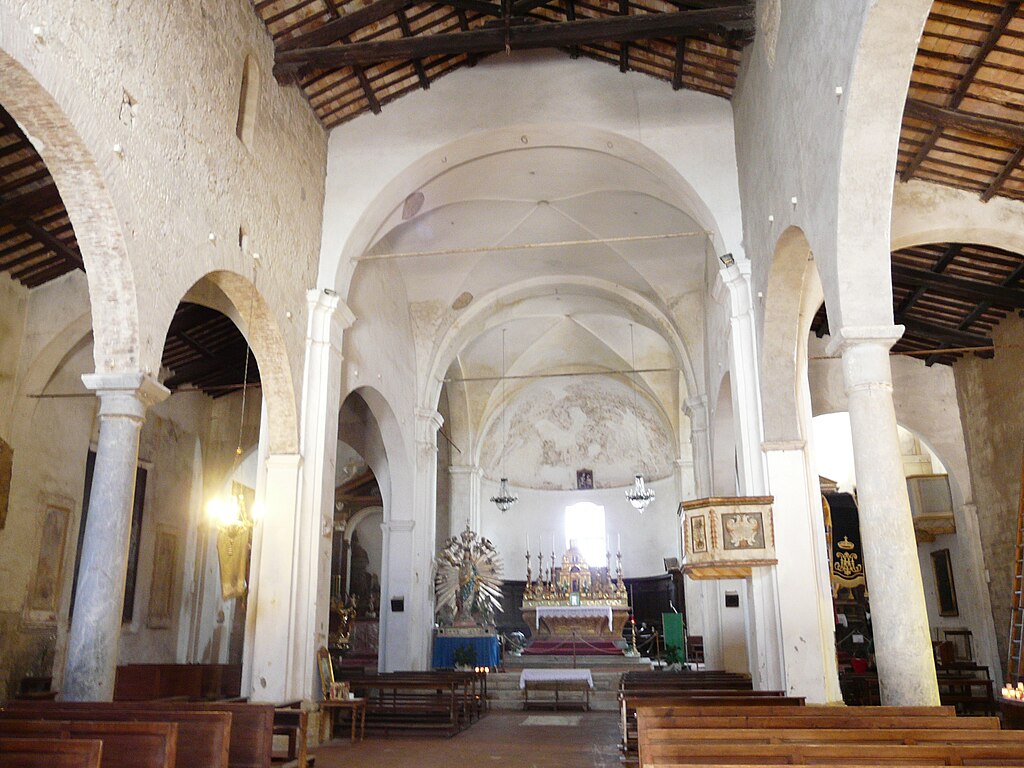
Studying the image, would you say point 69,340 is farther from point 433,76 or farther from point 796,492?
point 796,492

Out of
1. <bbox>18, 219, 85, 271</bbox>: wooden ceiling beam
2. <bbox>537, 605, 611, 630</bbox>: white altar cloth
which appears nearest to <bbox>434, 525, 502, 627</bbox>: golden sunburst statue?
<bbox>537, 605, 611, 630</bbox>: white altar cloth

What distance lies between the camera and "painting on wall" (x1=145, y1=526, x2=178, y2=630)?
46.5 ft

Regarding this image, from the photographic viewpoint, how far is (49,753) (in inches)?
159

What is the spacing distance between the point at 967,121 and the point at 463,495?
15490 millimetres

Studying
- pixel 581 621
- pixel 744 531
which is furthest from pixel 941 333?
pixel 581 621

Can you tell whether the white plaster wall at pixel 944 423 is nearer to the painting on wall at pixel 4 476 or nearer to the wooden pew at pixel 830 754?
the wooden pew at pixel 830 754

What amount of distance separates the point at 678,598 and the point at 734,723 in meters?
17.0

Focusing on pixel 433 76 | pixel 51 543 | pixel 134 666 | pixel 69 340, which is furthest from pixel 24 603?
pixel 433 76

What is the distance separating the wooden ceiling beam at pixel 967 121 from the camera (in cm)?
779

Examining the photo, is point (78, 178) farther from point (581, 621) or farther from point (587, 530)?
point (587, 530)

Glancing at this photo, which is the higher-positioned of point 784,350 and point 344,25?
point 344,25

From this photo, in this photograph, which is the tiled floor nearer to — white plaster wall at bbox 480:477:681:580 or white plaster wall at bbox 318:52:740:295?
white plaster wall at bbox 318:52:740:295

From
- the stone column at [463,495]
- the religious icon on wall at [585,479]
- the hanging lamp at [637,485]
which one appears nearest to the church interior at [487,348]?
the hanging lamp at [637,485]

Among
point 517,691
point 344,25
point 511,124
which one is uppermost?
point 511,124
